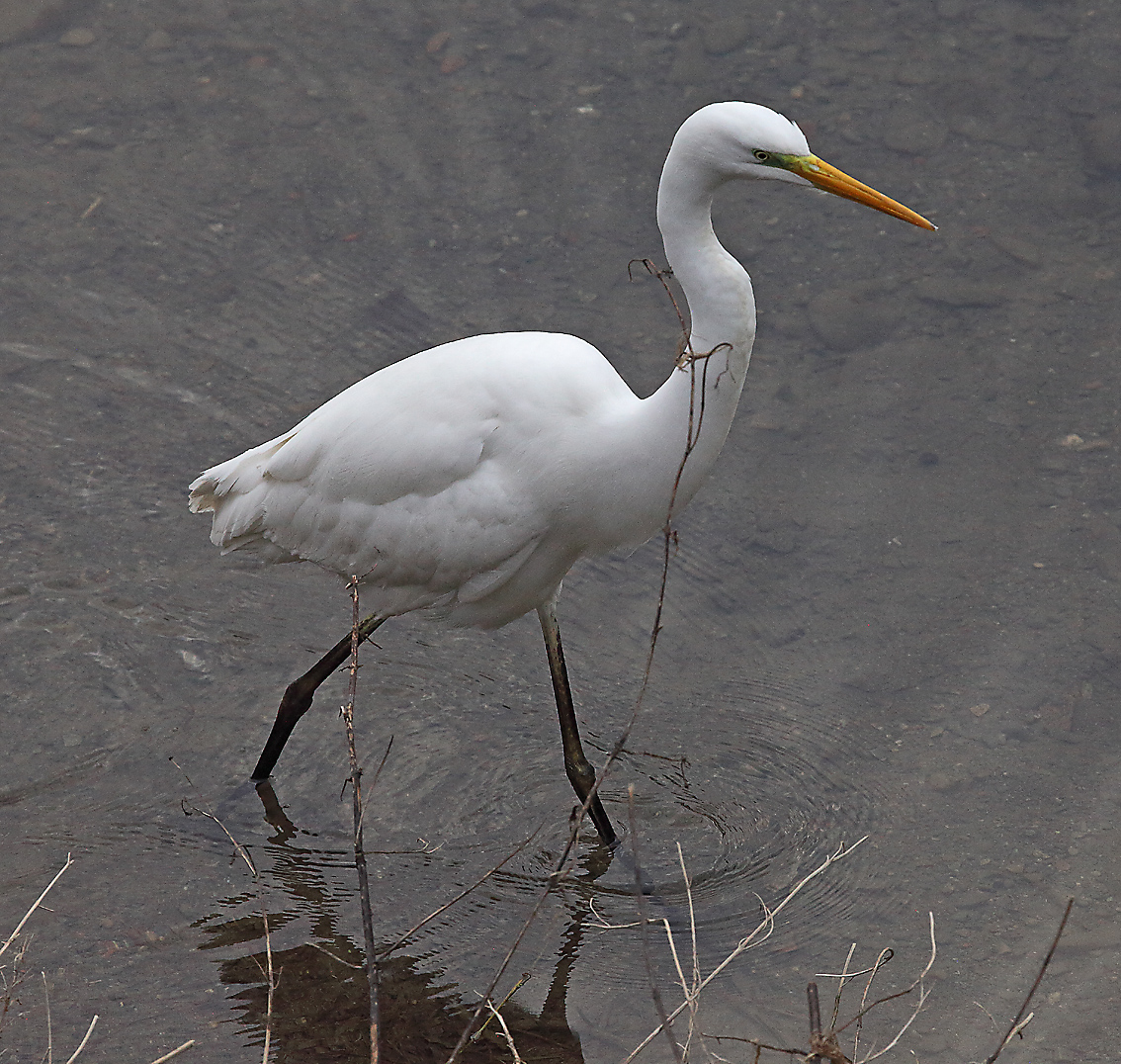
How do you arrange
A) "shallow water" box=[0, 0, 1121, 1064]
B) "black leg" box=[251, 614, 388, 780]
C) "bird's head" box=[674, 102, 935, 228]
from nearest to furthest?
1. "bird's head" box=[674, 102, 935, 228]
2. "shallow water" box=[0, 0, 1121, 1064]
3. "black leg" box=[251, 614, 388, 780]

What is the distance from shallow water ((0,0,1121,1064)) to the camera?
12.4 ft

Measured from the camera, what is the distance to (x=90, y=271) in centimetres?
632

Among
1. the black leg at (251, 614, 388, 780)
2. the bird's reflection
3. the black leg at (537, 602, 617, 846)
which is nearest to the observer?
the bird's reflection

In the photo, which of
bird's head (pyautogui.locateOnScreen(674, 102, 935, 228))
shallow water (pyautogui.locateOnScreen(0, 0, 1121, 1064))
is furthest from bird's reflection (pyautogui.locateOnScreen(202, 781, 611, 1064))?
bird's head (pyautogui.locateOnScreen(674, 102, 935, 228))

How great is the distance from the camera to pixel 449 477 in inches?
146

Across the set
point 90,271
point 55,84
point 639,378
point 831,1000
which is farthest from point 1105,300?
point 55,84

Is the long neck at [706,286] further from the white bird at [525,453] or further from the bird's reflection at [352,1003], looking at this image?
the bird's reflection at [352,1003]

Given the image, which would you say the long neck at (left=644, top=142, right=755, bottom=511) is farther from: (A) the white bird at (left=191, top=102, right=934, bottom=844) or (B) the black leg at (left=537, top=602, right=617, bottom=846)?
(B) the black leg at (left=537, top=602, right=617, bottom=846)

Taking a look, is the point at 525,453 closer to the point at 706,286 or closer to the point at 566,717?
the point at 706,286

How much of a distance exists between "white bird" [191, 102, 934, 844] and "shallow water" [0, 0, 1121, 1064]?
1.76ft

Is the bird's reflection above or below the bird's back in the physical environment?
below

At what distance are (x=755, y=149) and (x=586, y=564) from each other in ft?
6.93

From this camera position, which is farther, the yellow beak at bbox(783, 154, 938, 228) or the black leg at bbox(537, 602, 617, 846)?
the black leg at bbox(537, 602, 617, 846)

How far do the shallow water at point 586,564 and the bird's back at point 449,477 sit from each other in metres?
0.68
